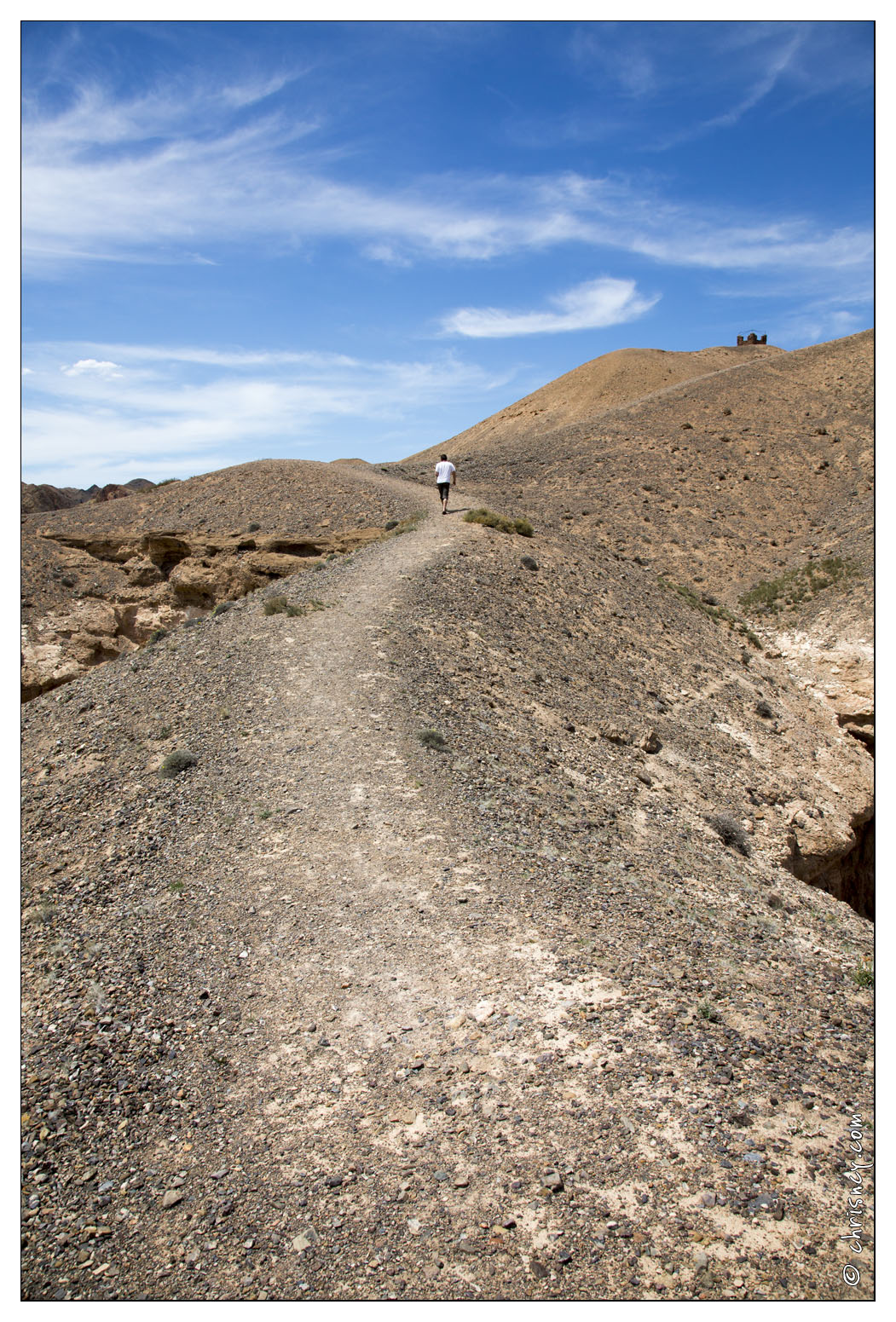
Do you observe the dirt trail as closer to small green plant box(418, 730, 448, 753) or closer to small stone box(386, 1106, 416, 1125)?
small stone box(386, 1106, 416, 1125)

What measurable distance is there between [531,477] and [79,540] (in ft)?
66.9

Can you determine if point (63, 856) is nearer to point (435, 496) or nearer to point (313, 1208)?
point (313, 1208)

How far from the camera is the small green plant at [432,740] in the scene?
12.0 m

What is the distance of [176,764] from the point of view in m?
12.0

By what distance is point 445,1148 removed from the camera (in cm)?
549

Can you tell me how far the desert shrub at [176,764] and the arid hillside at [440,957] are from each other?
59 millimetres

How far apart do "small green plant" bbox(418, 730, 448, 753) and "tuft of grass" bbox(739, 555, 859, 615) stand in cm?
2032

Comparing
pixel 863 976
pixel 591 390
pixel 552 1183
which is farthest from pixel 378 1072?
pixel 591 390

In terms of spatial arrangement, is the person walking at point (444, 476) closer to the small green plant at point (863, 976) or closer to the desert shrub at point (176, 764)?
the desert shrub at point (176, 764)

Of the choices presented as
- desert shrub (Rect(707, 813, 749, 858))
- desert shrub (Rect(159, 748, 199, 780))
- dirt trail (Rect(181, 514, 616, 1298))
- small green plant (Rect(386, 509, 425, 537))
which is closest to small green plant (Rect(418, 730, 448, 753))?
dirt trail (Rect(181, 514, 616, 1298))

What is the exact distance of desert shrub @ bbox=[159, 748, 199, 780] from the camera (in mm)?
11961

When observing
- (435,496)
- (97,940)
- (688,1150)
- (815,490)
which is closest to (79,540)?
(435,496)

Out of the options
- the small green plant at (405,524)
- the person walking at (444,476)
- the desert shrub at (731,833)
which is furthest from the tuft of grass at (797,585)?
the desert shrub at (731,833)

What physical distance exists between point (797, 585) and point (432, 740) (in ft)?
73.0
